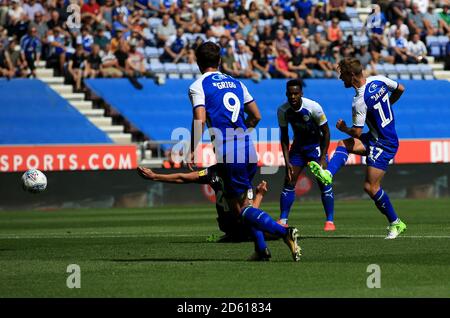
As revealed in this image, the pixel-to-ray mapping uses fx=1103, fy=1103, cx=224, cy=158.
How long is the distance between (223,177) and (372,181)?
430cm

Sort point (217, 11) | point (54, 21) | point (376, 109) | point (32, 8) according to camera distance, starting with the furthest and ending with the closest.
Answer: point (217, 11), point (32, 8), point (54, 21), point (376, 109)

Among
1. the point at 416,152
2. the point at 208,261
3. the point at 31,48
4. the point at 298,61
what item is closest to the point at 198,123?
the point at 208,261

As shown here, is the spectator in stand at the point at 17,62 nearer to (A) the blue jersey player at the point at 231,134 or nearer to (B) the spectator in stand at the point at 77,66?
(B) the spectator in stand at the point at 77,66

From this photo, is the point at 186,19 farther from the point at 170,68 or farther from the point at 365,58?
the point at 365,58

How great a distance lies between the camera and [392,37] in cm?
3875

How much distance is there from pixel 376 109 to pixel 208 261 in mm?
4224

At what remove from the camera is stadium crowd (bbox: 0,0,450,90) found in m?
32.7

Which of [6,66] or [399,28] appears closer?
[6,66]

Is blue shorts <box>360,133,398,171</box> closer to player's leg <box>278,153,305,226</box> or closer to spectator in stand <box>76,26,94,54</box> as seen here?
player's leg <box>278,153,305,226</box>

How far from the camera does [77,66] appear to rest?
33031mm

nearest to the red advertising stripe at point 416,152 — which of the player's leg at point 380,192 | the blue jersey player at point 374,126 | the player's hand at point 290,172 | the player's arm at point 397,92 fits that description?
the player's hand at point 290,172

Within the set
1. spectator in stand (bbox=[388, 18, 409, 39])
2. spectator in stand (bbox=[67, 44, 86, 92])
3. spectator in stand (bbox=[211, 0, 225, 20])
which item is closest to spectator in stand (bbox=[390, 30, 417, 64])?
spectator in stand (bbox=[388, 18, 409, 39])
